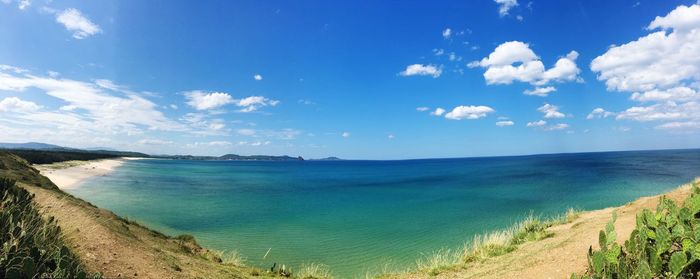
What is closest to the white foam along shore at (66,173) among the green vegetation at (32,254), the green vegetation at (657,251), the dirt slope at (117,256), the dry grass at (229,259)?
the dry grass at (229,259)

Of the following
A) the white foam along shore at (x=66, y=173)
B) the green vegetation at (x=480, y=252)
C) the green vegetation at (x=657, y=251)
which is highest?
the green vegetation at (x=657, y=251)

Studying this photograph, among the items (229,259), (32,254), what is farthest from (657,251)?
(229,259)

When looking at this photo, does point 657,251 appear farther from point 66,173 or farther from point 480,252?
point 66,173

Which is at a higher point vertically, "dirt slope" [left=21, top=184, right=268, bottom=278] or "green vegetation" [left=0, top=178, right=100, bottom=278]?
"green vegetation" [left=0, top=178, right=100, bottom=278]

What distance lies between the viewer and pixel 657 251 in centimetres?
689

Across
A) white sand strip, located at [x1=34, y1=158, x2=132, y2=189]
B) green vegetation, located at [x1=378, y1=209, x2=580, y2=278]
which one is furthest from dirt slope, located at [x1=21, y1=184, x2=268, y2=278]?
white sand strip, located at [x1=34, y1=158, x2=132, y2=189]

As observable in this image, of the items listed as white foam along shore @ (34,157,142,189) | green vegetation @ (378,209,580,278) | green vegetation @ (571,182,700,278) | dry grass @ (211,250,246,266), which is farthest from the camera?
white foam along shore @ (34,157,142,189)

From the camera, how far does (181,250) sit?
1290 cm

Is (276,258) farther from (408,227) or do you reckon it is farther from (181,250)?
(408,227)

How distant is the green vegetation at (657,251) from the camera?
20.7 ft

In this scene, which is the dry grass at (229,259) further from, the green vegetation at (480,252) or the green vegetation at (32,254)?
the green vegetation at (32,254)

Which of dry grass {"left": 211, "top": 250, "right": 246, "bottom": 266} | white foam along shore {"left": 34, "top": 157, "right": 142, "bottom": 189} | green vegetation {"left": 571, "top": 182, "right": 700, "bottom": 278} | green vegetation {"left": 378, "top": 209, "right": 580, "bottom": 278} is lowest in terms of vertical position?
dry grass {"left": 211, "top": 250, "right": 246, "bottom": 266}

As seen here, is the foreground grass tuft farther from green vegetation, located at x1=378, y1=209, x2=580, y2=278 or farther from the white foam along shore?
the white foam along shore

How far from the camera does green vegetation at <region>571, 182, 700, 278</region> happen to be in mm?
6309
